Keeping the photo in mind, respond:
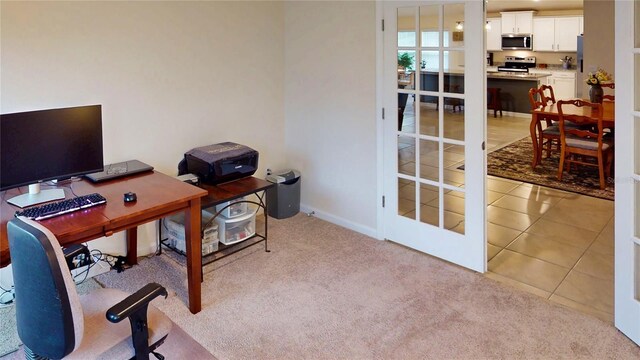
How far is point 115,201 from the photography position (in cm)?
273

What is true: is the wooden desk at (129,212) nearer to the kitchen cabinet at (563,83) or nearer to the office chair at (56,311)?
the office chair at (56,311)

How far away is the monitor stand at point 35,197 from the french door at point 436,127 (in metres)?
2.29

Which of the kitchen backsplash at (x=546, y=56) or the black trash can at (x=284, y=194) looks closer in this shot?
the black trash can at (x=284, y=194)

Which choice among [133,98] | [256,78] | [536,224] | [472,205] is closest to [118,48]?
[133,98]

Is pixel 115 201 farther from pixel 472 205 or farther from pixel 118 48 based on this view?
pixel 472 205

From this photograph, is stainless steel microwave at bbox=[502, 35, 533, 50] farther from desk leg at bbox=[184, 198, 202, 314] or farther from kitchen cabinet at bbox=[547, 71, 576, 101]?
desk leg at bbox=[184, 198, 202, 314]

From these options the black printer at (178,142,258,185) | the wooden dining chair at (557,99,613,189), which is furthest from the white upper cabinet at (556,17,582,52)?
the black printer at (178,142,258,185)

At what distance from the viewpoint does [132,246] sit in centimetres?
367

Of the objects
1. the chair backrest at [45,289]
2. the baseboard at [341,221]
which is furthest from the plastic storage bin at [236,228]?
the chair backrest at [45,289]

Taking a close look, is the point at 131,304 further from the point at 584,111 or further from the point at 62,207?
the point at 584,111

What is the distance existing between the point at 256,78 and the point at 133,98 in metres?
1.16

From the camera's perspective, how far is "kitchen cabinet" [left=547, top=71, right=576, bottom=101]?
10344 millimetres

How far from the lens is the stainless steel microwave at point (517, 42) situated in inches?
435

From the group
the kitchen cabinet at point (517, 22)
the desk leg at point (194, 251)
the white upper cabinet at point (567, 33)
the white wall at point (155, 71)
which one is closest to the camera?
the desk leg at point (194, 251)
